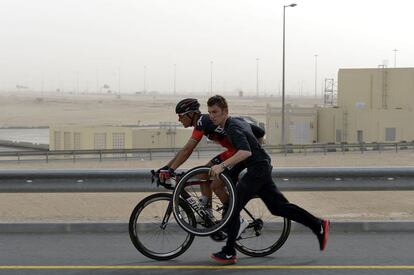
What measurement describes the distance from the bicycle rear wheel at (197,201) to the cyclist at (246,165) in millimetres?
95

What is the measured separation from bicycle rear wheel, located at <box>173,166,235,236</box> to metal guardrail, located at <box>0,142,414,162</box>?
96.7 ft

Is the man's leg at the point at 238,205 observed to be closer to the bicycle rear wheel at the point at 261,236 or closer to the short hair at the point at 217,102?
the bicycle rear wheel at the point at 261,236

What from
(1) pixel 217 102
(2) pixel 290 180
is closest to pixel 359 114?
(2) pixel 290 180

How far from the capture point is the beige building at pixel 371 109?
49.2 m

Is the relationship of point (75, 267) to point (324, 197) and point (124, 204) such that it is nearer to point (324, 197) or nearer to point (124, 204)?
point (124, 204)

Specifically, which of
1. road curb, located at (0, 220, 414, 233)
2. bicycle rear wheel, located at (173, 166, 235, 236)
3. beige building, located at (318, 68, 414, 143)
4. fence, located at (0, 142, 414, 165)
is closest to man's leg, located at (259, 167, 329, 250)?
bicycle rear wheel, located at (173, 166, 235, 236)

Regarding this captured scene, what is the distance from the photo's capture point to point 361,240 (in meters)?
7.34

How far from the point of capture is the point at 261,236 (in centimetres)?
653

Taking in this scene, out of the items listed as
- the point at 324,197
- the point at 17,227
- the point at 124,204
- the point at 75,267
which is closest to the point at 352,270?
the point at 75,267

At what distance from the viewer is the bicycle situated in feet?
19.7

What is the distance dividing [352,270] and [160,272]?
1782mm

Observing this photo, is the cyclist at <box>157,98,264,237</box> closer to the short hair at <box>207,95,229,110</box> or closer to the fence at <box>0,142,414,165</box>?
the short hair at <box>207,95,229,110</box>

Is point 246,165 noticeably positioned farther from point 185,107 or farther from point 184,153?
point 185,107

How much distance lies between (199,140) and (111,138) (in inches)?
1648
